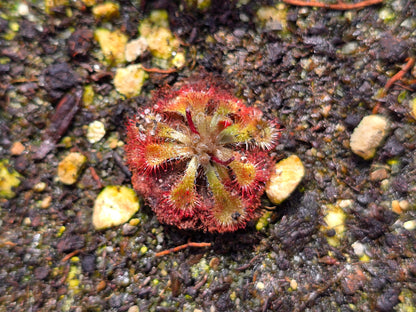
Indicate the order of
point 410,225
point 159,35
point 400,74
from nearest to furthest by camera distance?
point 410,225, point 400,74, point 159,35

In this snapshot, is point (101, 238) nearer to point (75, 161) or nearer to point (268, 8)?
point (75, 161)

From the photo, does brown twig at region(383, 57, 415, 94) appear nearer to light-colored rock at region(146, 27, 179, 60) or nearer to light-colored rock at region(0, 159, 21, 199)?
light-colored rock at region(146, 27, 179, 60)

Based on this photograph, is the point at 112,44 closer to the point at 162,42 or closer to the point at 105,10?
the point at 105,10


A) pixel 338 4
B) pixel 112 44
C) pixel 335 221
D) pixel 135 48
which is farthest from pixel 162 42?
pixel 335 221

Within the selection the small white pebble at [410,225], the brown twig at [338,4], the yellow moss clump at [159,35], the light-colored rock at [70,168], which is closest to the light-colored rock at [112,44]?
Result: the yellow moss clump at [159,35]

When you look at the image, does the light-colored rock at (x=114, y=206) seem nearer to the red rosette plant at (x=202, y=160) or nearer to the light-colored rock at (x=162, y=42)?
the red rosette plant at (x=202, y=160)

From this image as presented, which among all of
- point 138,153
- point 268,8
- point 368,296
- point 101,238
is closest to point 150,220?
point 101,238
